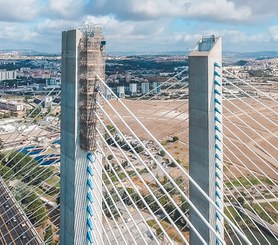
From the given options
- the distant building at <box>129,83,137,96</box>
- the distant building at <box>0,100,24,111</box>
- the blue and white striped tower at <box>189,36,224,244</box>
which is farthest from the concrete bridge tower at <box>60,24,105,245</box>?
the distant building at <box>129,83,137,96</box>

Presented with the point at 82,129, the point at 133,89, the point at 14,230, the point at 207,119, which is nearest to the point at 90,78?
the point at 82,129

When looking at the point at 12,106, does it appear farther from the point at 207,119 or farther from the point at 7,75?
the point at 207,119

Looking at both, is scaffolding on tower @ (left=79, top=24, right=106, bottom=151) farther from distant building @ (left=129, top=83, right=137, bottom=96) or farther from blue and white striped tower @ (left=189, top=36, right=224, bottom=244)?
distant building @ (left=129, top=83, right=137, bottom=96)

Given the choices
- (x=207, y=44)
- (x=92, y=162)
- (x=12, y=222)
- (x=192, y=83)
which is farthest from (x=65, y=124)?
(x=12, y=222)

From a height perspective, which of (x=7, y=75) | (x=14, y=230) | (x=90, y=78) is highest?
(x=7, y=75)

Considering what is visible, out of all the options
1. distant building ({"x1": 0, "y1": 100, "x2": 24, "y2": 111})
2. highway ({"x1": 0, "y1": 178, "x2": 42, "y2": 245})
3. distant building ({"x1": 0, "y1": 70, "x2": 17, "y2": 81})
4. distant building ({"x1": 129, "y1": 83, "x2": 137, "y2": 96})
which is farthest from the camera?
distant building ({"x1": 0, "y1": 70, "x2": 17, "y2": 81})

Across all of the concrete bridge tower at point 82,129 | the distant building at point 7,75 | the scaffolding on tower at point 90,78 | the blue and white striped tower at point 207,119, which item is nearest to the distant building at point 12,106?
the distant building at point 7,75

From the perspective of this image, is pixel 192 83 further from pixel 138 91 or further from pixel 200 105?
pixel 138 91

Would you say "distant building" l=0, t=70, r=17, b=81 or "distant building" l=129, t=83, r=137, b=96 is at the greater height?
"distant building" l=0, t=70, r=17, b=81

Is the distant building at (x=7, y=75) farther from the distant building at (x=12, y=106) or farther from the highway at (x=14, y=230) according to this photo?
the highway at (x=14, y=230)
